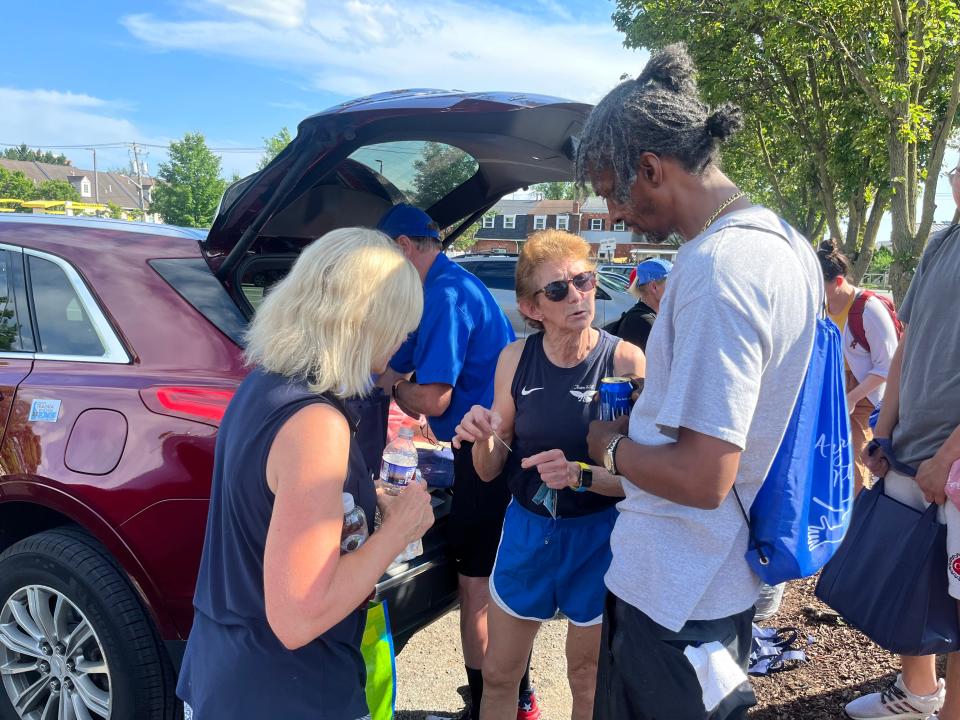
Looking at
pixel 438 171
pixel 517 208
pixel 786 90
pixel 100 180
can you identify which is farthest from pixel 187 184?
pixel 100 180

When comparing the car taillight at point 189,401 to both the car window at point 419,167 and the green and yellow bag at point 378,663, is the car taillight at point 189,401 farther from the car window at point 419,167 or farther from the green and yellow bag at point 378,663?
the car window at point 419,167

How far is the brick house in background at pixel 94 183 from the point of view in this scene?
84.2m

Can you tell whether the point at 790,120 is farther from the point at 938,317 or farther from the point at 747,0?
the point at 938,317

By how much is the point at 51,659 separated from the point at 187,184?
50.9m

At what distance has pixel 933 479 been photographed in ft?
7.06

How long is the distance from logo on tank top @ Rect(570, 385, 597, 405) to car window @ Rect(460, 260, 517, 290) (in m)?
7.52

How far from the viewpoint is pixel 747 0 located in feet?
31.0

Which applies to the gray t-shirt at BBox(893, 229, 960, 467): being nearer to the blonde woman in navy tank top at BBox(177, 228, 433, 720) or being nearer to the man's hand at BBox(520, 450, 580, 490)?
the man's hand at BBox(520, 450, 580, 490)

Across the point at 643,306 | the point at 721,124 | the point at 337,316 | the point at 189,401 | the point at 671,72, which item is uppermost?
the point at 671,72

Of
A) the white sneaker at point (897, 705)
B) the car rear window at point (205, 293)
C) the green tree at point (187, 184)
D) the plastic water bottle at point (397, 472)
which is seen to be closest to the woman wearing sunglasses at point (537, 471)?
the plastic water bottle at point (397, 472)

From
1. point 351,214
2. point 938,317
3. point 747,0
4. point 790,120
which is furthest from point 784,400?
point 790,120

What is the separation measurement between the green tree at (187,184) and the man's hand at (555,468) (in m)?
49.7

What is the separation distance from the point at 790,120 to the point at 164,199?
44619 millimetres

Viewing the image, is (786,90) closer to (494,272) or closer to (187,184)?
(494,272)
